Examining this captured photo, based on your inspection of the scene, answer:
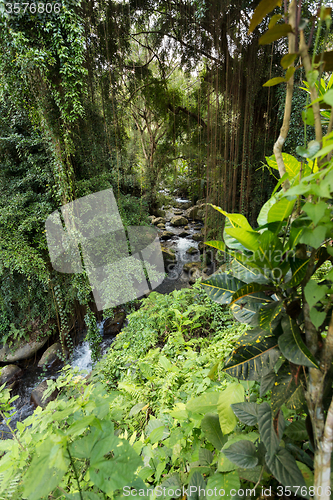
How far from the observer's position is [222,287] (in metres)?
0.60

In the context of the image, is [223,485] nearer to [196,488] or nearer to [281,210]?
[196,488]

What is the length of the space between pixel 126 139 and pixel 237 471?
18.7 feet

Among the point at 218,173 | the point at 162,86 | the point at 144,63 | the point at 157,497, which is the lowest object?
the point at 157,497

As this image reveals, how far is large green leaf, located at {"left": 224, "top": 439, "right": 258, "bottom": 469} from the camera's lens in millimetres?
483

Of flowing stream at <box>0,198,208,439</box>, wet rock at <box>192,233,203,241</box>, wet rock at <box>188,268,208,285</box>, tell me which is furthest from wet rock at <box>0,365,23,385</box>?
wet rock at <box>192,233,203,241</box>

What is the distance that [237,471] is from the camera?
0.52m

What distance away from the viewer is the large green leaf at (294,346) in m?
0.42

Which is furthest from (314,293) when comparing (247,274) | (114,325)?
(114,325)

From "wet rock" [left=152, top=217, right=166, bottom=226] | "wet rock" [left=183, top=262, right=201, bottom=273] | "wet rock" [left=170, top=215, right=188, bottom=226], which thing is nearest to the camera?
"wet rock" [left=183, top=262, right=201, bottom=273]

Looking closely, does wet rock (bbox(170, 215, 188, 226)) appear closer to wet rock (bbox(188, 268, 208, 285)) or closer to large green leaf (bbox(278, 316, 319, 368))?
wet rock (bbox(188, 268, 208, 285))

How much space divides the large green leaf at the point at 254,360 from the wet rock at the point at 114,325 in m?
3.88

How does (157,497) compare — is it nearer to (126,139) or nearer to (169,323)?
(169,323)

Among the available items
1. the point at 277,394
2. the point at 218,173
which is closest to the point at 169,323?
the point at 277,394

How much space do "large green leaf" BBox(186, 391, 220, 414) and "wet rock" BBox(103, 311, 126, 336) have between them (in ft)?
12.3
